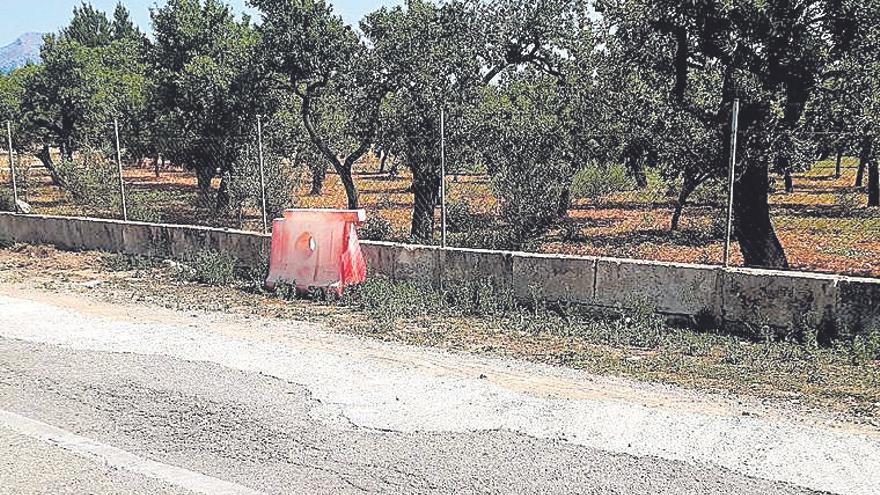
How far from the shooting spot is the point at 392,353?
698cm

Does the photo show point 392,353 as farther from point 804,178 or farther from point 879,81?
point 804,178

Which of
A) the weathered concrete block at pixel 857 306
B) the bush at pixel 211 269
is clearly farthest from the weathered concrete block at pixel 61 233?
the weathered concrete block at pixel 857 306

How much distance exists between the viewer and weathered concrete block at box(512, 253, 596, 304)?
26.7 ft

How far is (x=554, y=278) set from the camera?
27.4 feet

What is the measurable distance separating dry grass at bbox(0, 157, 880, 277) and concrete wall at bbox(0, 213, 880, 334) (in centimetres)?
404

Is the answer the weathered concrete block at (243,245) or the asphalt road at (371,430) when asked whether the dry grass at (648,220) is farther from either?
the asphalt road at (371,430)

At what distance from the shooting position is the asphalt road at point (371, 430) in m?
4.27

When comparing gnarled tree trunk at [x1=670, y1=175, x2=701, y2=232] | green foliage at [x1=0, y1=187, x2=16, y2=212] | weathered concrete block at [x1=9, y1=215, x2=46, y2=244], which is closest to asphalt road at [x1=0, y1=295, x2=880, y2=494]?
weathered concrete block at [x1=9, y1=215, x2=46, y2=244]

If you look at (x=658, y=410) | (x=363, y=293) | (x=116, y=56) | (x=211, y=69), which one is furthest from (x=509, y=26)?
(x=116, y=56)

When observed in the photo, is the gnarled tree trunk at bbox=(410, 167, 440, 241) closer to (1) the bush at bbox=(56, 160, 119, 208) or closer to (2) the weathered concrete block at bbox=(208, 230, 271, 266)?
(2) the weathered concrete block at bbox=(208, 230, 271, 266)

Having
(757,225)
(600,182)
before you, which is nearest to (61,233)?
(757,225)

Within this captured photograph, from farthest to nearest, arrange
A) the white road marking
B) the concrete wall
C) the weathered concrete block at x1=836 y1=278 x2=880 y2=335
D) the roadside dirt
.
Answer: the concrete wall
the weathered concrete block at x1=836 y1=278 x2=880 y2=335
the roadside dirt
the white road marking

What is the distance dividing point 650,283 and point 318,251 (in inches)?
155

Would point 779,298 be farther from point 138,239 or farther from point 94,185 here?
point 94,185
